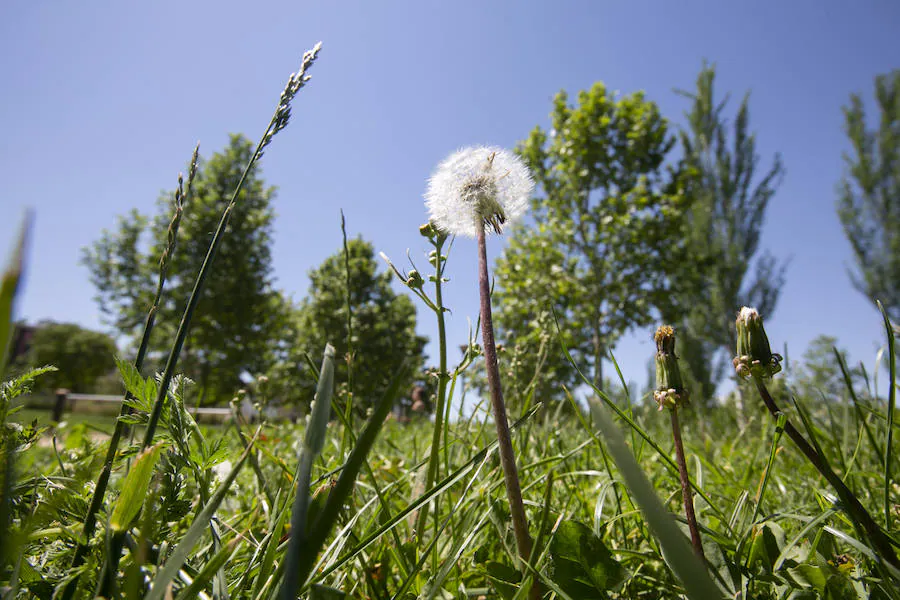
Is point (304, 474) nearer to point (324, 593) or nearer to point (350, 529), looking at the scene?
point (324, 593)

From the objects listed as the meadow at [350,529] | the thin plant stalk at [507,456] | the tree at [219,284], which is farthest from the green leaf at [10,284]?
the tree at [219,284]

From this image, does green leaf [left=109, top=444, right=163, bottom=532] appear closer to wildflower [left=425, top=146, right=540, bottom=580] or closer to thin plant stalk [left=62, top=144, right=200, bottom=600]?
thin plant stalk [left=62, top=144, right=200, bottom=600]

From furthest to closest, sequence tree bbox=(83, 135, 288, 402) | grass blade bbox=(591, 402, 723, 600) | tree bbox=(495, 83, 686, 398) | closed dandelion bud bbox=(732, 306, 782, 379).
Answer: tree bbox=(83, 135, 288, 402) < tree bbox=(495, 83, 686, 398) < closed dandelion bud bbox=(732, 306, 782, 379) < grass blade bbox=(591, 402, 723, 600)

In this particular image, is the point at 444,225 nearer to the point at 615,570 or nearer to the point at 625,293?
the point at 615,570

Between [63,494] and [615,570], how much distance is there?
0.78 meters

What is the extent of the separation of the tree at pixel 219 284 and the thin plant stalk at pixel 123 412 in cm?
1634

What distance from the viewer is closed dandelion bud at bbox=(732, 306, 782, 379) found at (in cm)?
58

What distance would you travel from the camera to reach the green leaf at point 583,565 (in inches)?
26.9

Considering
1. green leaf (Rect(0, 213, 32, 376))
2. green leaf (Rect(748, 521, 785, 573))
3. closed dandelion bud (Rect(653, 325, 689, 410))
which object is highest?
closed dandelion bud (Rect(653, 325, 689, 410))

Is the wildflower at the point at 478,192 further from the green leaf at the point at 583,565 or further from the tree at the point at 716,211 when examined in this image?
the tree at the point at 716,211

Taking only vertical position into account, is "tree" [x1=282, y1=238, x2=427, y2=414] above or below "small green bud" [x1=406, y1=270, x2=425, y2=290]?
above

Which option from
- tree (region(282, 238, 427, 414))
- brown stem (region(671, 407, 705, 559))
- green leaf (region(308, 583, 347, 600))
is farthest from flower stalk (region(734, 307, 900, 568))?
tree (region(282, 238, 427, 414))

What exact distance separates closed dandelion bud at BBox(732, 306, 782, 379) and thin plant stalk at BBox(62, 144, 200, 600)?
68 cm

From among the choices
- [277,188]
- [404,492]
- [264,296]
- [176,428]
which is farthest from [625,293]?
[277,188]
